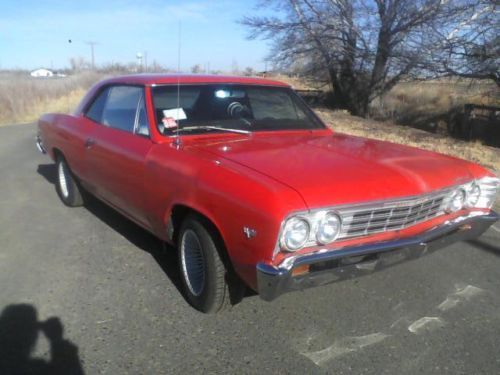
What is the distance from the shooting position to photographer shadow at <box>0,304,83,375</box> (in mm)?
2752

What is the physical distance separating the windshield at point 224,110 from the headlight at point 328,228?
4.85 ft

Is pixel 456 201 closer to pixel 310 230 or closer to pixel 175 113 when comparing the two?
pixel 310 230

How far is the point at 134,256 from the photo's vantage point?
4.34 meters

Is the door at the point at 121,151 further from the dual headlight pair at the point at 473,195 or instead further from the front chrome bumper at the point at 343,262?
the dual headlight pair at the point at 473,195

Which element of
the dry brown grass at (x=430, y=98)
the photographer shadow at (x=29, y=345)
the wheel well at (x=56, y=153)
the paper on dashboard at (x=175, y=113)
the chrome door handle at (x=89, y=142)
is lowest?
the dry brown grass at (x=430, y=98)

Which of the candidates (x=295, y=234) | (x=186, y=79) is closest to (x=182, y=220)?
(x=295, y=234)

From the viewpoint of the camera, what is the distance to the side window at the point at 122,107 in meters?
4.18

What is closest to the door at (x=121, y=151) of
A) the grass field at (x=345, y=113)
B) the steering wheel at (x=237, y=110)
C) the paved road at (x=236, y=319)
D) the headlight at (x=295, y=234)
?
the paved road at (x=236, y=319)

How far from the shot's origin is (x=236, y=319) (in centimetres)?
330

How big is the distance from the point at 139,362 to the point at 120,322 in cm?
48

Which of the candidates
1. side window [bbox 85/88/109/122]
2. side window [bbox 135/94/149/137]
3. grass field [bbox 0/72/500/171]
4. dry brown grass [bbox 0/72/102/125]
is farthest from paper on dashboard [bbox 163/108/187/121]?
dry brown grass [bbox 0/72/102/125]

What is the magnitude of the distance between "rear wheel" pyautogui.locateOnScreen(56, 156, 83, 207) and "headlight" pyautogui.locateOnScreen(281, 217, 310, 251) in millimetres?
3578

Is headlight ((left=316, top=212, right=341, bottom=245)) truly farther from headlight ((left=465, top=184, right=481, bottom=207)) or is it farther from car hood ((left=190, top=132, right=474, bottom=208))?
headlight ((left=465, top=184, right=481, bottom=207))

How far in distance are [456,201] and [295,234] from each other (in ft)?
4.82
